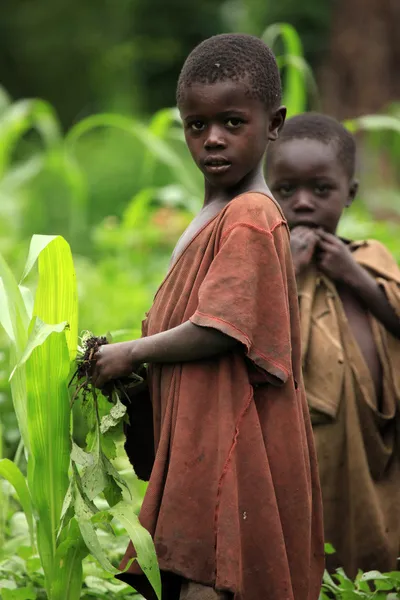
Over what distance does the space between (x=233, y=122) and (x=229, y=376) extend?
2.01ft

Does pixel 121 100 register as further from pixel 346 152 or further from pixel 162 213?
pixel 346 152

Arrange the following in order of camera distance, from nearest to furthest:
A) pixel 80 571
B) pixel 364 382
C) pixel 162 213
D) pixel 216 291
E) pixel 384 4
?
pixel 216 291, pixel 80 571, pixel 364 382, pixel 162 213, pixel 384 4

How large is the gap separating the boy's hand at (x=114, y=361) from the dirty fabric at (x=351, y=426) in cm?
105

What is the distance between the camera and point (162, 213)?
8453mm

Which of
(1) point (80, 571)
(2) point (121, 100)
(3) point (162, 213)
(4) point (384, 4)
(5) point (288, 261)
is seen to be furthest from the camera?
(2) point (121, 100)

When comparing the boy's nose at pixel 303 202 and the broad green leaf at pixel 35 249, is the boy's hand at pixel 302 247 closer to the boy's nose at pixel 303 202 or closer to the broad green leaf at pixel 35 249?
the boy's nose at pixel 303 202

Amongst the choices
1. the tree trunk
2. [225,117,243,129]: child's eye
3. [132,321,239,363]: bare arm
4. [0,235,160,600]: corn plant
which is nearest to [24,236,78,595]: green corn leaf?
[0,235,160,600]: corn plant

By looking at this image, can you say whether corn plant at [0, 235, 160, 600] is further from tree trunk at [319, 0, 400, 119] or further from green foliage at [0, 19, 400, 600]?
tree trunk at [319, 0, 400, 119]

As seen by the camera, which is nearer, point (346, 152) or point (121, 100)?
point (346, 152)

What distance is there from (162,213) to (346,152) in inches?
189

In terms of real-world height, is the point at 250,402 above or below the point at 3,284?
below

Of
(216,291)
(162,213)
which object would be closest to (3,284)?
(216,291)

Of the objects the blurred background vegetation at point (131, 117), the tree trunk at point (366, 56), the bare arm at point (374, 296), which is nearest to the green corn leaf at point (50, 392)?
the blurred background vegetation at point (131, 117)

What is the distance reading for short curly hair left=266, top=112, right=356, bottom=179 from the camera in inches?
145
